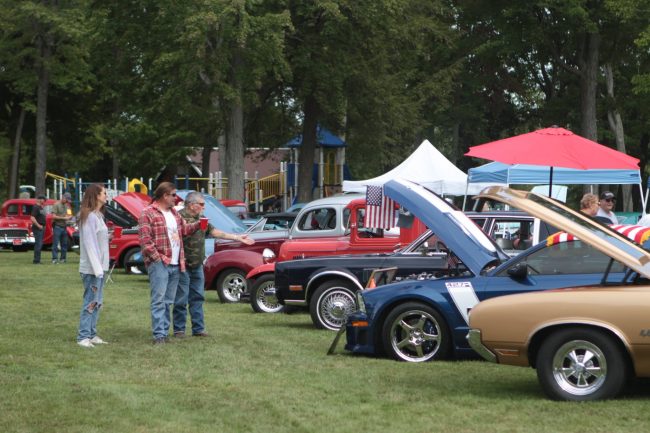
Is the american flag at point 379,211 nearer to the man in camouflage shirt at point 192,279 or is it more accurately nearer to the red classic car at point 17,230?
the man in camouflage shirt at point 192,279

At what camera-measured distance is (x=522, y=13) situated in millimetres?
38656

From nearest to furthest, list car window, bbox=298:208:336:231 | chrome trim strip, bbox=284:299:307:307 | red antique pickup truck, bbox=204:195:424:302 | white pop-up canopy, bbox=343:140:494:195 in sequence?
1. chrome trim strip, bbox=284:299:307:307
2. red antique pickup truck, bbox=204:195:424:302
3. car window, bbox=298:208:336:231
4. white pop-up canopy, bbox=343:140:494:195

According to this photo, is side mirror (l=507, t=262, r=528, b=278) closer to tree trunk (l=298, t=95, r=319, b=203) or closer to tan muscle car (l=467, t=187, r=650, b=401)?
tan muscle car (l=467, t=187, r=650, b=401)

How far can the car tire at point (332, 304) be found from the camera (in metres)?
14.2

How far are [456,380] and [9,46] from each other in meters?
41.7

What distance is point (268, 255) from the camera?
1692cm

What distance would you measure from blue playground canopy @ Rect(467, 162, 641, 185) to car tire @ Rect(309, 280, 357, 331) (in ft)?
31.3

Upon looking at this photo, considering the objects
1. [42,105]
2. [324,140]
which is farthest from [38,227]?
[42,105]

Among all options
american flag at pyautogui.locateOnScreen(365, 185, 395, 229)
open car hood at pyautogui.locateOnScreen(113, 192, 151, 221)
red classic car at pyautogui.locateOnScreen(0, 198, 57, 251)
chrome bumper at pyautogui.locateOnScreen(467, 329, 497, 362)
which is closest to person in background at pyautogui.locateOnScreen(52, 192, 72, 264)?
open car hood at pyautogui.locateOnScreen(113, 192, 151, 221)

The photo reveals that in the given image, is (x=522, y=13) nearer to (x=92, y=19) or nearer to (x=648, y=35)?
(x=648, y=35)

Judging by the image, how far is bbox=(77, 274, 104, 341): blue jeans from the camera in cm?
1247

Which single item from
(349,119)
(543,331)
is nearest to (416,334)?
(543,331)

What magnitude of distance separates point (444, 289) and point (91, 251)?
380 cm

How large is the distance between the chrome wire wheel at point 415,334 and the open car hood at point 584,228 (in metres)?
2.11
